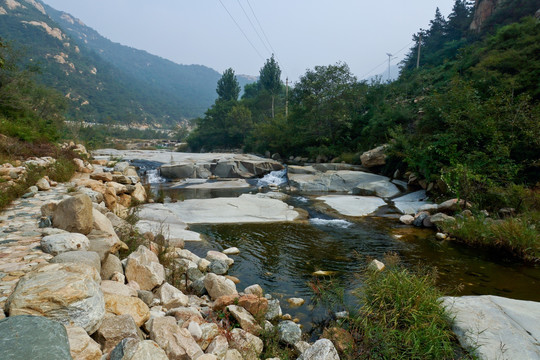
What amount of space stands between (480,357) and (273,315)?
209cm

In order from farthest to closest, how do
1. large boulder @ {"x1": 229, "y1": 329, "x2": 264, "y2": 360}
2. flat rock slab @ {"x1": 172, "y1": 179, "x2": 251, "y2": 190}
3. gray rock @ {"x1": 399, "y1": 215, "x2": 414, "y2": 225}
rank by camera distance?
1. flat rock slab @ {"x1": 172, "y1": 179, "x2": 251, "y2": 190}
2. gray rock @ {"x1": 399, "y1": 215, "x2": 414, "y2": 225}
3. large boulder @ {"x1": 229, "y1": 329, "x2": 264, "y2": 360}

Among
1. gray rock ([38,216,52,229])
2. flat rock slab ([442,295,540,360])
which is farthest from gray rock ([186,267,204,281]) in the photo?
flat rock slab ([442,295,540,360])

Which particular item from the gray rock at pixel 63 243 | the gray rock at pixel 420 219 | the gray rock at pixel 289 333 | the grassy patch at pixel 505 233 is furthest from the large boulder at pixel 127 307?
the gray rock at pixel 420 219

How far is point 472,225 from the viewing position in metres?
6.73

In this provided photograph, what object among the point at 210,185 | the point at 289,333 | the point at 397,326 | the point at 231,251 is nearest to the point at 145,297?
the point at 289,333

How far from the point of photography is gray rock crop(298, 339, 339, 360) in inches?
105

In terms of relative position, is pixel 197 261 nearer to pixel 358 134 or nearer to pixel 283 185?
pixel 283 185

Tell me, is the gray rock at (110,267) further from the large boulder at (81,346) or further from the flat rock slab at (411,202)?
the flat rock slab at (411,202)

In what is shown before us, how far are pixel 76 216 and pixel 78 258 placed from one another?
3.77 ft

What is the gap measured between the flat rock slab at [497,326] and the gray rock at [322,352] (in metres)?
1.32

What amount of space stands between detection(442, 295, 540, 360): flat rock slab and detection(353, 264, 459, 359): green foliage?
189 mm

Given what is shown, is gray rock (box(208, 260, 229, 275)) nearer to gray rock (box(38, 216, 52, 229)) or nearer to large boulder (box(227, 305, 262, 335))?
large boulder (box(227, 305, 262, 335))

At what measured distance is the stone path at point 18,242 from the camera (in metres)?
2.83

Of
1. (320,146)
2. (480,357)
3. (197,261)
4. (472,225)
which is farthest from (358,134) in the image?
(480,357)
